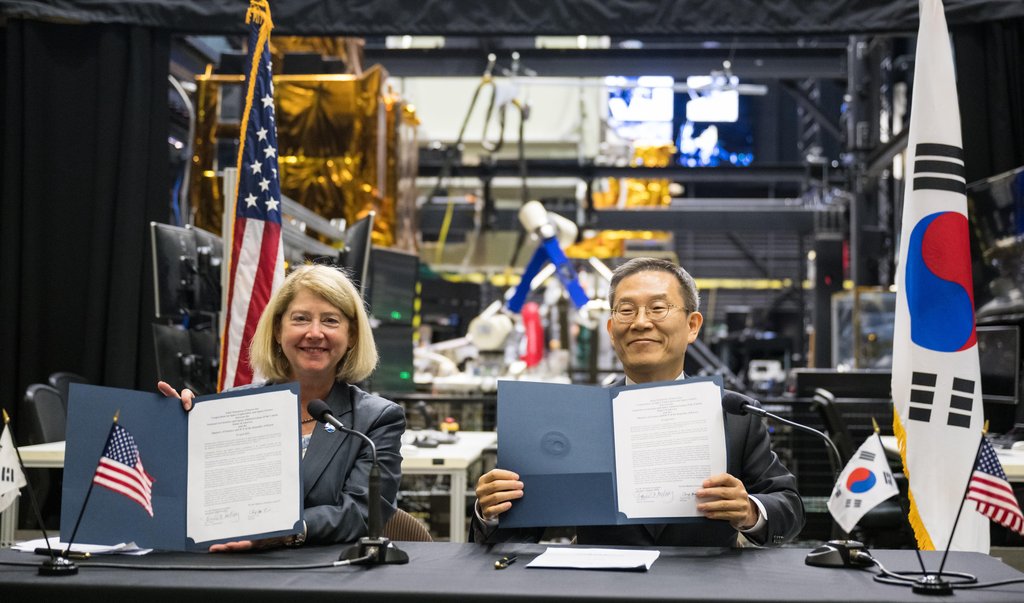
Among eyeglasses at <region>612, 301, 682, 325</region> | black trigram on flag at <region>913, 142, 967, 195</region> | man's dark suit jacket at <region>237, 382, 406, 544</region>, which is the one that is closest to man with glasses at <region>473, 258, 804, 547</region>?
eyeglasses at <region>612, 301, 682, 325</region>

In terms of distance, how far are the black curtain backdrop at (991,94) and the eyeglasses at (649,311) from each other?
10.2ft

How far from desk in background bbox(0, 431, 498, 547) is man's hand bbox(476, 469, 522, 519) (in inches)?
66.7

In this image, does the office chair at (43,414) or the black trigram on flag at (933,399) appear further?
the office chair at (43,414)

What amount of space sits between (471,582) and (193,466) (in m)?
0.67

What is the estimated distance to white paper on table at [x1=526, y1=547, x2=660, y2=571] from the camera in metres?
1.91

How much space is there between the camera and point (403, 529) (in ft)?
8.57

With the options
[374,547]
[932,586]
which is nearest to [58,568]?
[374,547]

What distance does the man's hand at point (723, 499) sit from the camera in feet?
6.77

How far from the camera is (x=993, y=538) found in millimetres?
4445

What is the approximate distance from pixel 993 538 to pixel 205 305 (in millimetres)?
3457

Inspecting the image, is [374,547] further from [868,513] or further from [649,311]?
[868,513]

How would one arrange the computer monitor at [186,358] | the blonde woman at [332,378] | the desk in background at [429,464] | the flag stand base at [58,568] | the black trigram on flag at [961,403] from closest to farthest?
the flag stand base at [58,568], the blonde woman at [332,378], the black trigram on flag at [961,403], the computer monitor at [186,358], the desk in background at [429,464]

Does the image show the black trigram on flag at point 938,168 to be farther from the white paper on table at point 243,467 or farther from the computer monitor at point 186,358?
the computer monitor at point 186,358

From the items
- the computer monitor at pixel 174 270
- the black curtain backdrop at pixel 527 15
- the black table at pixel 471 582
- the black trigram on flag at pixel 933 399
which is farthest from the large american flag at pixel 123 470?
the black curtain backdrop at pixel 527 15
